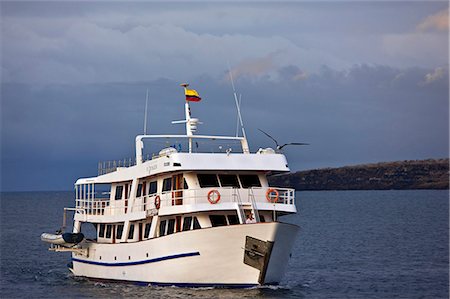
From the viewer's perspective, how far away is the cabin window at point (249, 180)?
31297mm

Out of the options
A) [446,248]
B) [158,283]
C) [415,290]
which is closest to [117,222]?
[158,283]

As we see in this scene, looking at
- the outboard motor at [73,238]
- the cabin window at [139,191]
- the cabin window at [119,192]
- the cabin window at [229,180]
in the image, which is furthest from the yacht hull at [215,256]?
the cabin window at [119,192]

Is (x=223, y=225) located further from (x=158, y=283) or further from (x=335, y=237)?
(x=335, y=237)

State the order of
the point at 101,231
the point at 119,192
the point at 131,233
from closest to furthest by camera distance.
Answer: the point at 131,233, the point at 119,192, the point at 101,231

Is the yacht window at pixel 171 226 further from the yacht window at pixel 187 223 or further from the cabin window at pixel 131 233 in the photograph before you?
the cabin window at pixel 131 233

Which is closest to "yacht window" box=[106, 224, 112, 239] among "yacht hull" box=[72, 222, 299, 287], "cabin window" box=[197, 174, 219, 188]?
"yacht hull" box=[72, 222, 299, 287]

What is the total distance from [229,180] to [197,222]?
7.37 ft

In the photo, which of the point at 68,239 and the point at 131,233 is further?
the point at 68,239

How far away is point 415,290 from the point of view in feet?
108

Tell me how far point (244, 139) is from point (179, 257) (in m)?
6.24

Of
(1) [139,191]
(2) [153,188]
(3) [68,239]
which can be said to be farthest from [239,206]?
(3) [68,239]

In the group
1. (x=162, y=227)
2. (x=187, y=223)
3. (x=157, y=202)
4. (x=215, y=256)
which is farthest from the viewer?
(x=162, y=227)

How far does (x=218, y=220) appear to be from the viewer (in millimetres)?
30094

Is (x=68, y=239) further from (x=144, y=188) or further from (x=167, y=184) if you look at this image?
(x=167, y=184)
